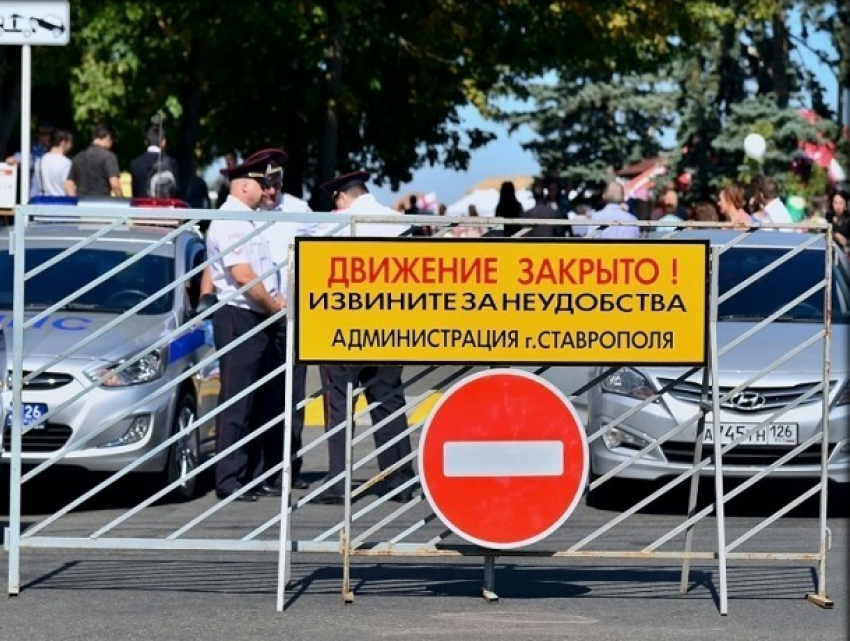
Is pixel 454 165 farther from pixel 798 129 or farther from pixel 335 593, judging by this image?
pixel 335 593

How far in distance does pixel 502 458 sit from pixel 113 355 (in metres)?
4.18

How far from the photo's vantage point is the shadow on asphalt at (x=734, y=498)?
12.3 metres

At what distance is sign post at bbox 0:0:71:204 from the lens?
14047 millimetres

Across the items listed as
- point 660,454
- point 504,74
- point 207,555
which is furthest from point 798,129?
point 207,555

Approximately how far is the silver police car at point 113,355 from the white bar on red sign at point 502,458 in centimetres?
281

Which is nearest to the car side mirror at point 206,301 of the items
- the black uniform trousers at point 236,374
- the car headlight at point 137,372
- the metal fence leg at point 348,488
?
the black uniform trousers at point 236,374

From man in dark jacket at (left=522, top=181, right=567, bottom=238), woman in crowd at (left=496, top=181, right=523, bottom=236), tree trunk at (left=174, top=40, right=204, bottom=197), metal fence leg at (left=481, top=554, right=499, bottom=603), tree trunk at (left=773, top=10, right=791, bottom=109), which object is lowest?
metal fence leg at (left=481, top=554, right=499, bottom=603)

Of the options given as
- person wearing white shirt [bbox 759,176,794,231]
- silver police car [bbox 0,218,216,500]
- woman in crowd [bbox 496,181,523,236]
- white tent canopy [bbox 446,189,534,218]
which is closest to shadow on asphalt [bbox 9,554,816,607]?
silver police car [bbox 0,218,216,500]

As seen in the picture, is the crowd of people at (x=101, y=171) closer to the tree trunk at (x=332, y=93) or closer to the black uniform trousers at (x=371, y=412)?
the tree trunk at (x=332, y=93)

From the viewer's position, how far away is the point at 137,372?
12312 millimetres

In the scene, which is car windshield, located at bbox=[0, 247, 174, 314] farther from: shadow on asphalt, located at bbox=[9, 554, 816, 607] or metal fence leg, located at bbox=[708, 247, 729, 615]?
metal fence leg, located at bbox=[708, 247, 729, 615]

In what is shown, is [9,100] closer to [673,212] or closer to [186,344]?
[673,212]

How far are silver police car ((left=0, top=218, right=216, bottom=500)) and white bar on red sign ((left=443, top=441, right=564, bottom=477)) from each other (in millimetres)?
2809

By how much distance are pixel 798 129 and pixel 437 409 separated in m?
31.3
